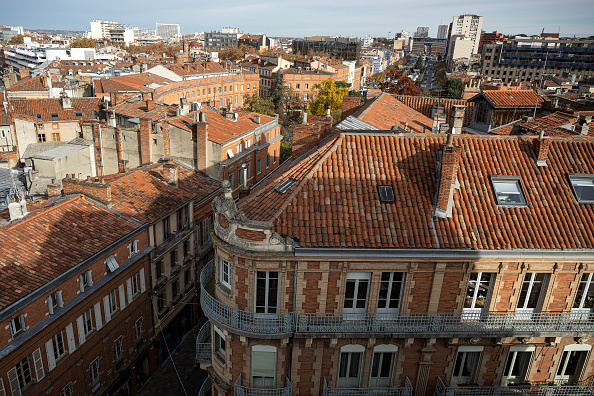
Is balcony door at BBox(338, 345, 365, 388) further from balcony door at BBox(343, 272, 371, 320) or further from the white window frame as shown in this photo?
the white window frame

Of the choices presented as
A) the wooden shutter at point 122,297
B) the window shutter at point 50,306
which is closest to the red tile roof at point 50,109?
the wooden shutter at point 122,297

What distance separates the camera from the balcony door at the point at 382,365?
1838 cm

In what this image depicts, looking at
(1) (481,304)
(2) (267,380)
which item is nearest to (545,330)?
(1) (481,304)

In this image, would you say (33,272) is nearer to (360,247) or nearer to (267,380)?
(267,380)

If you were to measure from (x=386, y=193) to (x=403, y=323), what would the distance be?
5.39m

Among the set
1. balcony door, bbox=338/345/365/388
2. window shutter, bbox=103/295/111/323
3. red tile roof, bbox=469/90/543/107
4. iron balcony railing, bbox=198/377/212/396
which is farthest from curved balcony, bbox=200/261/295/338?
red tile roof, bbox=469/90/543/107

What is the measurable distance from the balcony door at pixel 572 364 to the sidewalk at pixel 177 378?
2201cm

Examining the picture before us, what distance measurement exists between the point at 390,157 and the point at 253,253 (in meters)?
7.74

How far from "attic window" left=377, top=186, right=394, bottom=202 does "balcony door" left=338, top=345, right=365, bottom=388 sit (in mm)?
6261

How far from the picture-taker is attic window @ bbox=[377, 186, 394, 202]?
1830cm

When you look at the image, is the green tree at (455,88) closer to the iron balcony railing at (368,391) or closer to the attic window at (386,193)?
the attic window at (386,193)

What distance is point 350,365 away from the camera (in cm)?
1869

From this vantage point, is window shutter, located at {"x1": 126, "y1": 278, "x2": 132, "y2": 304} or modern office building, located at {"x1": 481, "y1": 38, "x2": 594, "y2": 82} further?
modern office building, located at {"x1": 481, "y1": 38, "x2": 594, "y2": 82}

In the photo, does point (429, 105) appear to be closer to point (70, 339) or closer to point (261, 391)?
point (261, 391)
